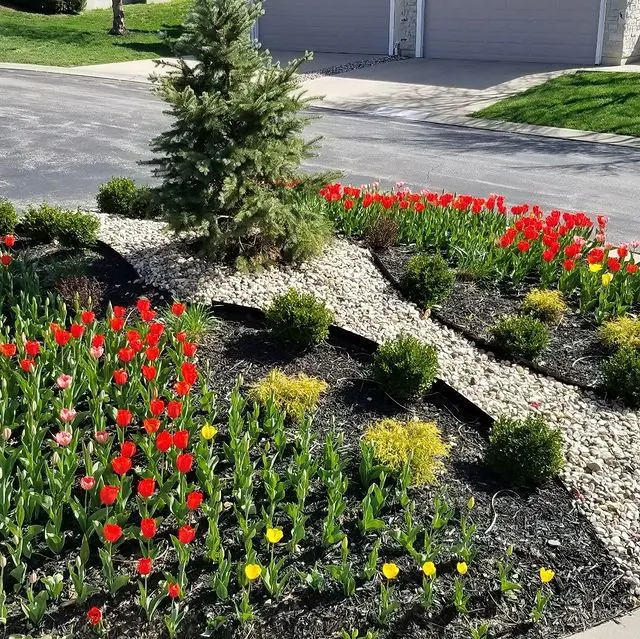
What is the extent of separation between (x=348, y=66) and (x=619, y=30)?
6.94m

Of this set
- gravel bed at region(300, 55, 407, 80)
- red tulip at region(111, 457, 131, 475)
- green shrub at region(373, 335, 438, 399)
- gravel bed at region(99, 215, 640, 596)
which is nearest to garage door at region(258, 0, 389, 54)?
gravel bed at region(300, 55, 407, 80)

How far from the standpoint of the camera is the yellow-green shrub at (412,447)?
4129 mm

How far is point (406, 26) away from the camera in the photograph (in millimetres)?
23094

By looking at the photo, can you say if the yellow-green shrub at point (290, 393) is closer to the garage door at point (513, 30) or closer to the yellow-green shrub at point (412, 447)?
the yellow-green shrub at point (412, 447)

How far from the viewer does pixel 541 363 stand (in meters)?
5.48

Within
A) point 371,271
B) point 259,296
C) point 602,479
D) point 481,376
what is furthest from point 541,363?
point 259,296

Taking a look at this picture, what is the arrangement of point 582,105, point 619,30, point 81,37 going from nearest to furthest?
point 582,105 < point 619,30 < point 81,37

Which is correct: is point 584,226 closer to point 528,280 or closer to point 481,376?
point 528,280

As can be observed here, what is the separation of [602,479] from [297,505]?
69.3 inches

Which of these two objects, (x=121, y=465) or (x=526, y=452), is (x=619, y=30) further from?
(x=121, y=465)

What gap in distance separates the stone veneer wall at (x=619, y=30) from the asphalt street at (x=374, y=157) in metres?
7.34

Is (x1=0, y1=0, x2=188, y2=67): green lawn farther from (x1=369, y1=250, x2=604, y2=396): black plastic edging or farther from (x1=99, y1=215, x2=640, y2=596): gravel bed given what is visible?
(x1=369, y1=250, x2=604, y2=396): black plastic edging

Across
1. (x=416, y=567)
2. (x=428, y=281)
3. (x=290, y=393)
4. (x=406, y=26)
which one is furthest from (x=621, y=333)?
(x=406, y=26)

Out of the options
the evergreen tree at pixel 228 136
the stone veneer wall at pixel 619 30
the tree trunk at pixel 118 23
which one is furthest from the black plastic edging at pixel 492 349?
the tree trunk at pixel 118 23
